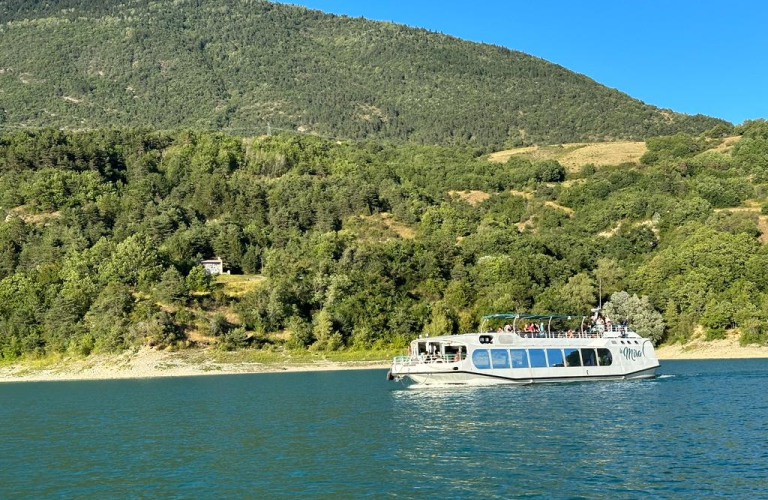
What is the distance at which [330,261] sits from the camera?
144 m

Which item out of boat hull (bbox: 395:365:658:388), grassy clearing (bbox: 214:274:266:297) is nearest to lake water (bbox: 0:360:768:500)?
boat hull (bbox: 395:365:658:388)

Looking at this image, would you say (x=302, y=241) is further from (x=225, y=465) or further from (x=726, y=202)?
(x=225, y=465)

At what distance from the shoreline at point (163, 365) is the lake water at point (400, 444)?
34501 mm

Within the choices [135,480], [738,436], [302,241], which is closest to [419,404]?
[738,436]

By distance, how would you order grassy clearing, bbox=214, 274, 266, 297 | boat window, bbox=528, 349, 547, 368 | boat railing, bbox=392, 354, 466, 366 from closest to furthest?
boat railing, bbox=392, 354, 466, 366
boat window, bbox=528, 349, 547, 368
grassy clearing, bbox=214, 274, 266, 297

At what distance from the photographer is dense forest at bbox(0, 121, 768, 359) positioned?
126312mm

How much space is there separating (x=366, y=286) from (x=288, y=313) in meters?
15.1

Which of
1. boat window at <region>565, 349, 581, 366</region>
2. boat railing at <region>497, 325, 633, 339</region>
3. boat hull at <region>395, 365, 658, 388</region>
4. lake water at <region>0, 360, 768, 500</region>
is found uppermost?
boat railing at <region>497, 325, 633, 339</region>

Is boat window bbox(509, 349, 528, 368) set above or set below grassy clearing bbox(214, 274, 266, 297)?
below

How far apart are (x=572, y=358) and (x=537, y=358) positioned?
4.52 metres

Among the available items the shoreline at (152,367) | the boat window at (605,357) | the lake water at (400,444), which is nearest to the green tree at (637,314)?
the shoreline at (152,367)

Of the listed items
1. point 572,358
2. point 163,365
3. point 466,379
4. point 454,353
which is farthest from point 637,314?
point 163,365

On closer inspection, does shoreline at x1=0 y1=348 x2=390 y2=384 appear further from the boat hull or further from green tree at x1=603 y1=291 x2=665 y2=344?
green tree at x1=603 y1=291 x2=665 y2=344

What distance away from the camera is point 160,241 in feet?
543
